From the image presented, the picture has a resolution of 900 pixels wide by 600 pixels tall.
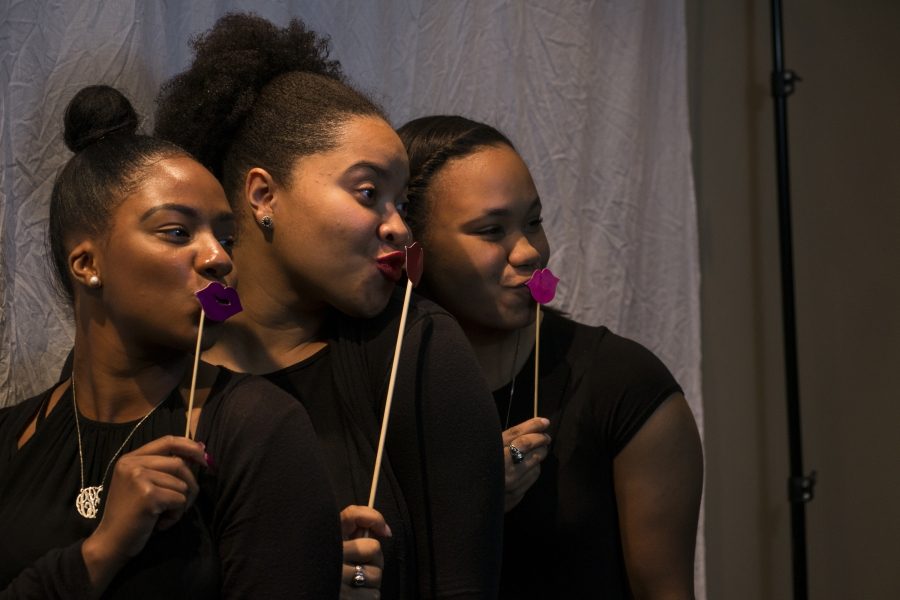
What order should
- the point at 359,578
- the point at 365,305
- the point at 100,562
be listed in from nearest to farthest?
1. the point at 100,562
2. the point at 359,578
3. the point at 365,305

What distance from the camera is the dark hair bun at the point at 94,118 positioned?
1264 mm

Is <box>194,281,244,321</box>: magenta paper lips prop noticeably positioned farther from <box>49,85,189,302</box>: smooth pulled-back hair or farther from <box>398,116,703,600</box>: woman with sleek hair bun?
<box>398,116,703,600</box>: woman with sleek hair bun

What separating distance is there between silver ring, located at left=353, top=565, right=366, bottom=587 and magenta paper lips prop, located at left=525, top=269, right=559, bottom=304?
0.43m

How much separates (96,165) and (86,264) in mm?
104

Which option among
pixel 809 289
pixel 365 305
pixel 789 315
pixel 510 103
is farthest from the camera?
pixel 809 289

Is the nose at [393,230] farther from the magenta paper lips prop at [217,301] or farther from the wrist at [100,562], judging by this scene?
the wrist at [100,562]

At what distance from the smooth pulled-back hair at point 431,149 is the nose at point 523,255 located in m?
0.12

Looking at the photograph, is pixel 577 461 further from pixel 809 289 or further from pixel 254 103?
pixel 809 289

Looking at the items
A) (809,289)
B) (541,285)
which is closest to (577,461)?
(541,285)

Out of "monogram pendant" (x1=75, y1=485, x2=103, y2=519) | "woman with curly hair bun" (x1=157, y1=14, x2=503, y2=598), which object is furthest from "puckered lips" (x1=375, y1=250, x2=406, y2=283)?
"monogram pendant" (x1=75, y1=485, x2=103, y2=519)

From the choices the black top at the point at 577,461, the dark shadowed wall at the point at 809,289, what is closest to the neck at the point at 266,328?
the black top at the point at 577,461

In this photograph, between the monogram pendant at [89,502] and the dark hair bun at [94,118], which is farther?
the dark hair bun at [94,118]

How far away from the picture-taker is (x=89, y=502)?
1104mm

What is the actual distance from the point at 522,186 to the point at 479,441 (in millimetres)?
388
